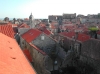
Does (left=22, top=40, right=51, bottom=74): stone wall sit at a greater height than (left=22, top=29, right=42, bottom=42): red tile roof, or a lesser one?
lesser

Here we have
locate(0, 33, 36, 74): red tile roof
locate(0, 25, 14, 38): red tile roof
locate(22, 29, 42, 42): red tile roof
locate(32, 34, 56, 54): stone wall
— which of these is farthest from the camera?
locate(22, 29, 42, 42): red tile roof

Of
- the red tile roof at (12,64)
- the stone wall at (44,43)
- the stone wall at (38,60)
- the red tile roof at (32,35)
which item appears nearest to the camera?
the red tile roof at (12,64)

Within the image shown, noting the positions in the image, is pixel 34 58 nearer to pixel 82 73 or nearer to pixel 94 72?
pixel 82 73

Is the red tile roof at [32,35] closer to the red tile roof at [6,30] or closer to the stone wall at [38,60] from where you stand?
the stone wall at [38,60]

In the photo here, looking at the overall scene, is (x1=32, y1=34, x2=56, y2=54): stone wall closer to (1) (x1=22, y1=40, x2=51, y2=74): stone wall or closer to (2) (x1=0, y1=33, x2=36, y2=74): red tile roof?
(1) (x1=22, y1=40, x2=51, y2=74): stone wall

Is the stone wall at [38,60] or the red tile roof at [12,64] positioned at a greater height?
the red tile roof at [12,64]

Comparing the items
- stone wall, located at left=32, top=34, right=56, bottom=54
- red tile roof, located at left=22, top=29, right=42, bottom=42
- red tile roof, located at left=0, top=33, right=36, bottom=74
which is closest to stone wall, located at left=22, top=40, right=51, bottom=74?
stone wall, located at left=32, top=34, right=56, bottom=54

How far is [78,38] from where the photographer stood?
2867cm

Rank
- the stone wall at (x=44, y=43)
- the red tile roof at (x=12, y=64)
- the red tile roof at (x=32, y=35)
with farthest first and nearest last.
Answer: the red tile roof at (x=32, y=35) → the stone wall at (x=44, y=43) → the red tile roof at (x=12, y=64)

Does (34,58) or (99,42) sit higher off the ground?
(99,42)

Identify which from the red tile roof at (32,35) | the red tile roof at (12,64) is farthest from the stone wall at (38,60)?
the red tile roof at (12,64)

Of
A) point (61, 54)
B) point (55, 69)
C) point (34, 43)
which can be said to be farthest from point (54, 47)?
point (55, 69)

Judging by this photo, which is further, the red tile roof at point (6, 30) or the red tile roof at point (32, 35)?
the red tile roof at point (32, 35)

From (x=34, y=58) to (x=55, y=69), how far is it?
3.27 meters
